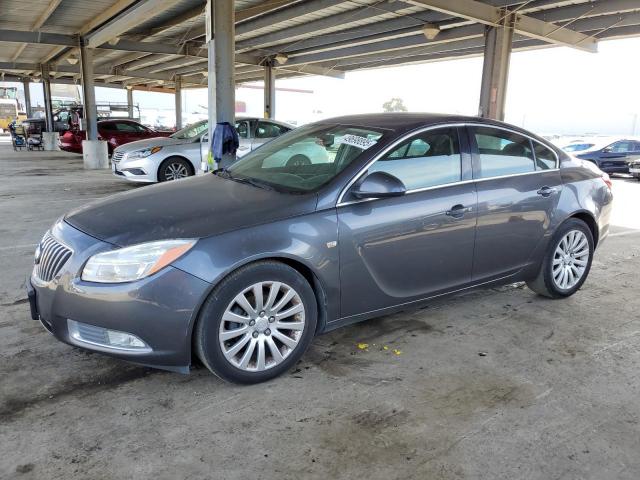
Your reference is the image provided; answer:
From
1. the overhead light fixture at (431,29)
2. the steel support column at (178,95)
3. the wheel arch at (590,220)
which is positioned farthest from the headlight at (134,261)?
the steel support column at (178,95)

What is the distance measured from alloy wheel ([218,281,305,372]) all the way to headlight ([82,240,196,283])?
403 millimetres

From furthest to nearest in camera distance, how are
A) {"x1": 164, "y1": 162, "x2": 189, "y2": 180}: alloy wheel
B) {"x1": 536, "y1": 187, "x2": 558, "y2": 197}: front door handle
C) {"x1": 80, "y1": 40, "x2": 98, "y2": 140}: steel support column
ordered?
{"x1": 80, "y1": 40, "x2": 98, "y2": 140}: steel support column → {"x1": 164, "y1": 162, "x2": 189, "y2": 180}: alloy wheel → {"x1": 536, "y1": 187, "x2": 558, "y2": 197}: front door handle

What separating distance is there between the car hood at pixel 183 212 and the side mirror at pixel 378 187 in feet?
0.97

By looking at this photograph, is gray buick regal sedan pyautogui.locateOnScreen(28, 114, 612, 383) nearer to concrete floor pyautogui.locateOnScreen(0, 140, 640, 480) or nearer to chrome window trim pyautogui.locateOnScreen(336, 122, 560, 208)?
chrome window trim pyautogui.locateOnScreen(336, 122, 560, 208)

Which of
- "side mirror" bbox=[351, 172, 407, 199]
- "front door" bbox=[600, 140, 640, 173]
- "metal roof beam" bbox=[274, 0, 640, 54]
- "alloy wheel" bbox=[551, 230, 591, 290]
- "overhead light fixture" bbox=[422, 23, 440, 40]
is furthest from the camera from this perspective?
"front door" bbox=[600, 140, 640, 173]

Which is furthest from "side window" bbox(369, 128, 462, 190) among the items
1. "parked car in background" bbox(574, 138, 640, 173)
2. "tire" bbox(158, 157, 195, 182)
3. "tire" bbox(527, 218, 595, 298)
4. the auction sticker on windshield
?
"parked car in background" bbox(574, 138, 640, 173)

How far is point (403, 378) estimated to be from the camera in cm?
302

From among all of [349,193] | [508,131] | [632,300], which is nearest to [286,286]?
[349,193]

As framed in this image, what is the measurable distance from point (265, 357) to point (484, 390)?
1.25 m

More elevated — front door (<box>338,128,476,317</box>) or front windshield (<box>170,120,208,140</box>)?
front windshield (<box>170,120,208,140</box>)

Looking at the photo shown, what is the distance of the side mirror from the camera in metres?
3.07

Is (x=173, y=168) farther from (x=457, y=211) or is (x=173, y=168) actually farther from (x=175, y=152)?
(x=457, y=211)

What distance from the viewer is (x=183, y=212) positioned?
117 inches

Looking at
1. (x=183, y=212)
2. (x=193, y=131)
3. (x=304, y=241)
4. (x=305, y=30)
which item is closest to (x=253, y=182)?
(x=183, y=212)
